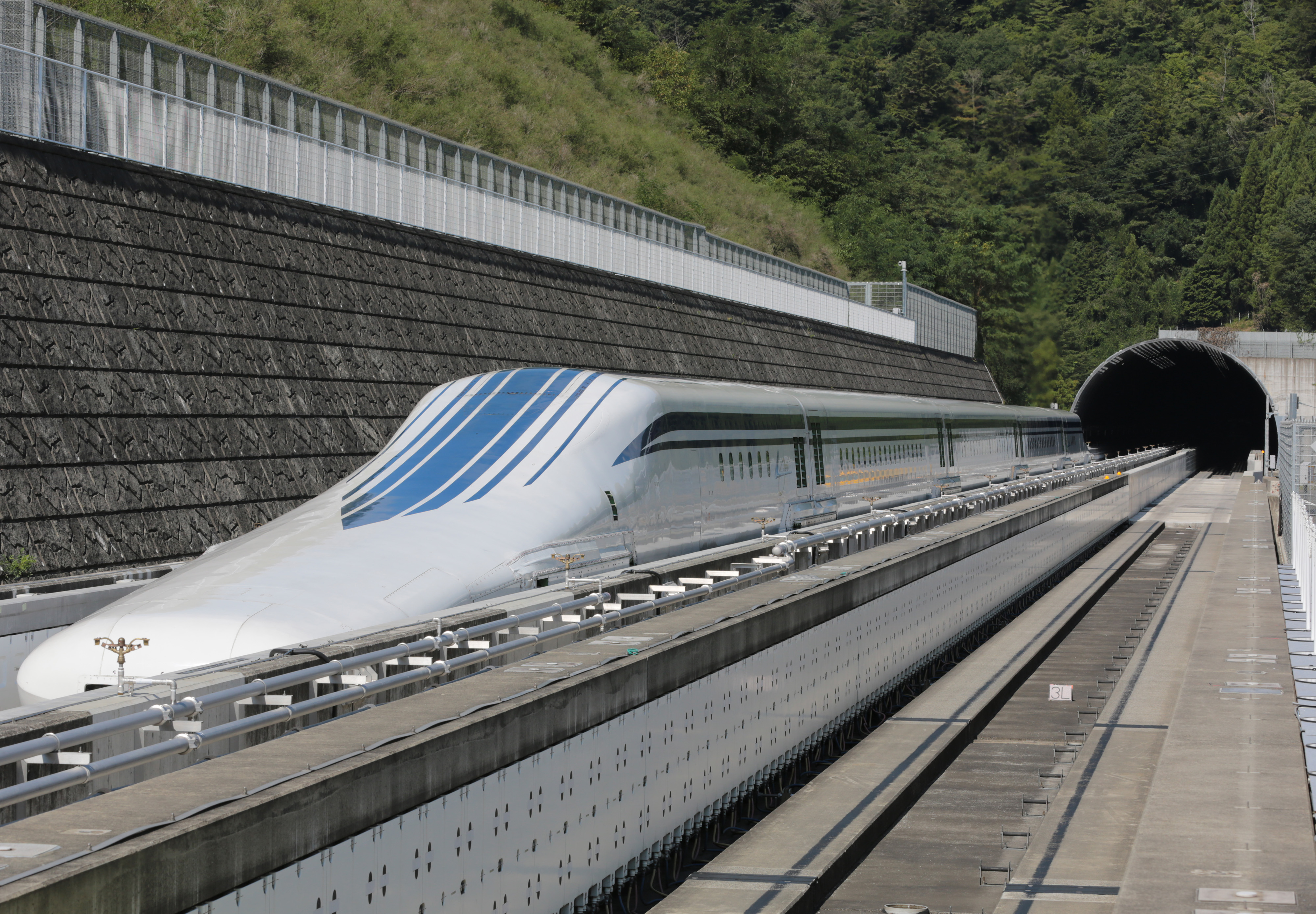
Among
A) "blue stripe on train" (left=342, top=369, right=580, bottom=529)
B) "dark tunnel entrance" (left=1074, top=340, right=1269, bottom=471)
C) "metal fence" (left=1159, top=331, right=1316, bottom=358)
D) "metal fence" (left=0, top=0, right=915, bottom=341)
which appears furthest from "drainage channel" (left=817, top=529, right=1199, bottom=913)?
"dark tunnel entrance" (left=1074, top=340, right=1269, bottom=471)

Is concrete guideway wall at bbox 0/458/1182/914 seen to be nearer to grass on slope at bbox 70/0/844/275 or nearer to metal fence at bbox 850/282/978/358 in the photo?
grass on slope at bbox 70/0/844/275

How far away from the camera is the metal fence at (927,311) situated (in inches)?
2884

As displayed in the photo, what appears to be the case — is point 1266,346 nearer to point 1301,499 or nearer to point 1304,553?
point 1301,499

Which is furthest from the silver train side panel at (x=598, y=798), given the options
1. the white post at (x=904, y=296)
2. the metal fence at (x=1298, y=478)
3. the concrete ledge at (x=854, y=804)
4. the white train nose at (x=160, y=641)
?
the white post at (x=904, y=296)

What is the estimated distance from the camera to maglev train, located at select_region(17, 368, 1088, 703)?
10.9 m

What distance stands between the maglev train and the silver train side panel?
81.4 inches

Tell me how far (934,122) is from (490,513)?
157014mm

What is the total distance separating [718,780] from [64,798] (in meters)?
5.96

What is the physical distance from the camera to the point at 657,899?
34.2ft

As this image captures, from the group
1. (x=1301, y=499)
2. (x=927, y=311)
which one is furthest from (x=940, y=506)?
(x=927, y=311)

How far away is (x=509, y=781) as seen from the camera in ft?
25.9

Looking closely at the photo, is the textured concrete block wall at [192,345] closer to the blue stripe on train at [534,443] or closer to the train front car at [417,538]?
the train front car at [417,538]

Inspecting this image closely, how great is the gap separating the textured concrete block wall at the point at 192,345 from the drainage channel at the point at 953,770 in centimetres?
985

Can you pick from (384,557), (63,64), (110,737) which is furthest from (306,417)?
(110,737)
